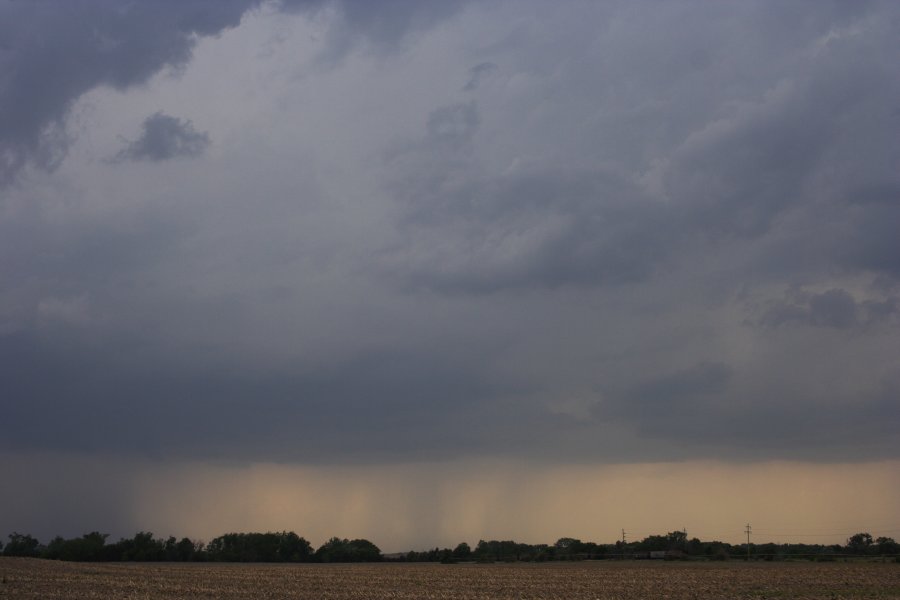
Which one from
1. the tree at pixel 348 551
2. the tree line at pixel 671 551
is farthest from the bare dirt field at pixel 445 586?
the tree at pixel 348 551

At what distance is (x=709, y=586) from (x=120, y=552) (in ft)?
334

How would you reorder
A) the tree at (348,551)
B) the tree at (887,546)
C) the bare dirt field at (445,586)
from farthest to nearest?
1. the tree at (348,551)
2. the tree at (887,546)
3. the bare dirt field at (445,586)

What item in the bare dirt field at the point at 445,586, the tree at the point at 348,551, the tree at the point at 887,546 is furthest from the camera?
the tree at the point at 348,551

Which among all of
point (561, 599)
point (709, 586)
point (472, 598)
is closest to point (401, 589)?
point (472, 598)

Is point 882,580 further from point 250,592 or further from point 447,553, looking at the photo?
point 447,553

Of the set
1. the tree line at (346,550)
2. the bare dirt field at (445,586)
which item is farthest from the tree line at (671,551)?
the bare dirt field at (445,586)

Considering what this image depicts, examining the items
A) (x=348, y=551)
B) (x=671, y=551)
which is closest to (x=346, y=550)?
(x=348, y=551)

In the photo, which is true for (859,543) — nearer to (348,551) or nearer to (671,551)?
(671,551)

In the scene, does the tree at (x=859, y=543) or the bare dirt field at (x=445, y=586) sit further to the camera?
the tree at (x=859, y=543)

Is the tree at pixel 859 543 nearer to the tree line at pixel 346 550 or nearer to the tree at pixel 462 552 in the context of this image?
the tree line at pixel 346 550

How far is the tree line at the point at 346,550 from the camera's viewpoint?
119 meters

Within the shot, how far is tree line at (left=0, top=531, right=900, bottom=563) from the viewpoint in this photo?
390ft

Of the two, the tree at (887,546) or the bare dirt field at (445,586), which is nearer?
the bare dirt field at (445,586)

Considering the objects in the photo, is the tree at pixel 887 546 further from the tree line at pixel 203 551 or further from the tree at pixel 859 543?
the tree line at pixel 203 551
